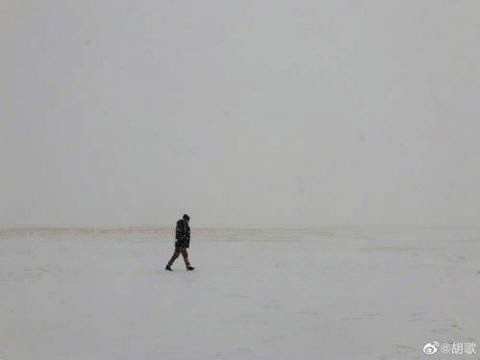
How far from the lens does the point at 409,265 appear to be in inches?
596

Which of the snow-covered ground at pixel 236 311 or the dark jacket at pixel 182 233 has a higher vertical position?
the dark jacket at pixel 182 233

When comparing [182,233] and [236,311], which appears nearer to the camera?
[236,311]

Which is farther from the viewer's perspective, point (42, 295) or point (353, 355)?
point (42, 295)

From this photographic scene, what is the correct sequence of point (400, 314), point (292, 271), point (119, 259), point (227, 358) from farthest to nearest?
point (119, 259) → point (292, 271) → point (400, 314) → point (227, 358)

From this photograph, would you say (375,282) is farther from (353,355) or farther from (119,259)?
(119,259)

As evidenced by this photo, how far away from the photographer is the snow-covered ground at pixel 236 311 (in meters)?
6.32

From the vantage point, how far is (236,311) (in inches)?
332

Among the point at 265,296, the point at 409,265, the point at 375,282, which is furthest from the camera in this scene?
the point at 409,265

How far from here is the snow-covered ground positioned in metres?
6.32

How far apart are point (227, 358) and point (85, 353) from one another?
157cm

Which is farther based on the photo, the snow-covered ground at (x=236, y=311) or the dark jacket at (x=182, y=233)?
the dark jacket at (x=182, y=233)

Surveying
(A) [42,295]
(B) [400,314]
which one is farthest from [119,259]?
(B) [400,314]

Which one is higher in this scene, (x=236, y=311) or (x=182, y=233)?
(x=182, y=233)

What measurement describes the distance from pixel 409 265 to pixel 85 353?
36.1 feet
